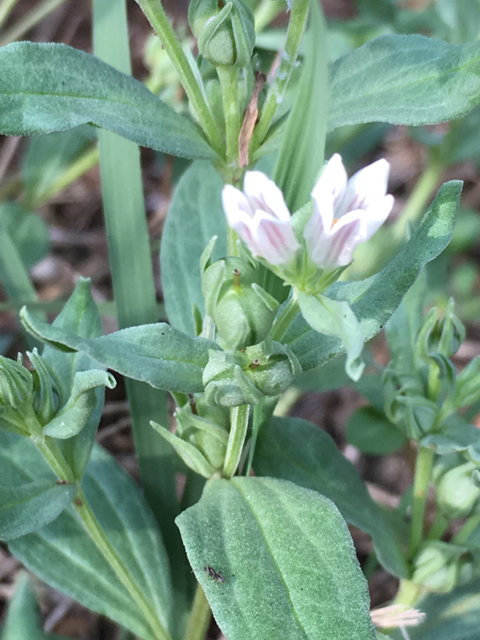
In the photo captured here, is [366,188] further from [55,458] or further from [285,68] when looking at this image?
[55,458]

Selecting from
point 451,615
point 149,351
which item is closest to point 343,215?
point 149,351

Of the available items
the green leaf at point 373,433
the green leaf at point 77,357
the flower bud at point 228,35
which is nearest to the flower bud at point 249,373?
the green leaf at point 77,357

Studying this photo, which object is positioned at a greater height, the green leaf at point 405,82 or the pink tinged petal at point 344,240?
the green leaf at point 405,82

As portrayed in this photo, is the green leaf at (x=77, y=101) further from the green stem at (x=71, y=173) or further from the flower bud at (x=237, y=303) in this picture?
the green stem at (x=71, y=173)

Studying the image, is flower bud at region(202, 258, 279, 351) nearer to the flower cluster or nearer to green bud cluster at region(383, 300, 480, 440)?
the flower cluster

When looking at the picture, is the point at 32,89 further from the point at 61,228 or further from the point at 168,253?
the point at 61,228

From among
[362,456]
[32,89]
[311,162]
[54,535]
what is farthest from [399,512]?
[32,89]
